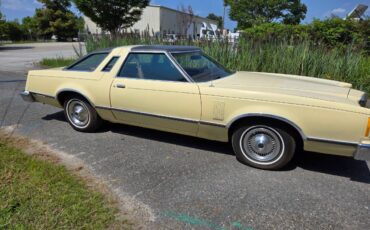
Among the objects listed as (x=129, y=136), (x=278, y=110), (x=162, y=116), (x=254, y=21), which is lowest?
(x=129, y=136)

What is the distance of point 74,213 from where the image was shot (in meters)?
2.61

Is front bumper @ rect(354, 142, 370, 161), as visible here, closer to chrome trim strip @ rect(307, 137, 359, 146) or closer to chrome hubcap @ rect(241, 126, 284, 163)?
chrome trim strip @ rect(307, 137, 359, 146)

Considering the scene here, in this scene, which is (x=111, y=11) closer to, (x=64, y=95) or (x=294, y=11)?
(x=64, y=95)

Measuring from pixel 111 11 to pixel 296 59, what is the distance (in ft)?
52.8

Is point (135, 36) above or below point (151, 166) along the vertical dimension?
above

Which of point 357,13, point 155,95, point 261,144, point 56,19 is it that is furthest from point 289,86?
point 56,19

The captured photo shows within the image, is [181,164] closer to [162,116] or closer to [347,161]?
[162,116]

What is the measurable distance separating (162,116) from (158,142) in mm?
622

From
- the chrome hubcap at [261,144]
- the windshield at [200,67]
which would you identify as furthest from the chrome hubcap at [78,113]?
the chrome hubcap at [261,144]

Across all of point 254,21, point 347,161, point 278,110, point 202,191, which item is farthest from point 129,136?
point 254,21

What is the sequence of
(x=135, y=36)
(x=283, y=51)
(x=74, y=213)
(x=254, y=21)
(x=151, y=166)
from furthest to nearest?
(x=254, y=21), (x=135, y=36), (x=283, y=51), (x=151, y=166), (x=74, y=213)

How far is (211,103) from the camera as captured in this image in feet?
11.5

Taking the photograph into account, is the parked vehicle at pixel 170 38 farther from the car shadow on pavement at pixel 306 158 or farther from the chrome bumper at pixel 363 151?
the chrome bumper at pixel 363 151

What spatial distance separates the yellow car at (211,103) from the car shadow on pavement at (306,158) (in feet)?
1.34
